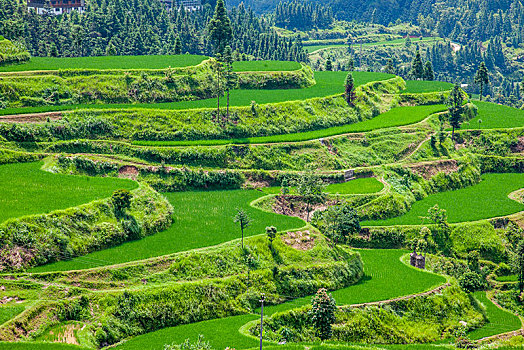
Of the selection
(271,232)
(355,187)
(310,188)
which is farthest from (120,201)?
(355,187)

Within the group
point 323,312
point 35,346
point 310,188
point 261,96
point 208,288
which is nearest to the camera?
point 35,346

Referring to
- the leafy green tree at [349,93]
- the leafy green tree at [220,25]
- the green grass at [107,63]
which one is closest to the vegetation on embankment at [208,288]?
the leafy green tree at [349,93]

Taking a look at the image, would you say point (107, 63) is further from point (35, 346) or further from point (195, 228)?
point (35, 346)

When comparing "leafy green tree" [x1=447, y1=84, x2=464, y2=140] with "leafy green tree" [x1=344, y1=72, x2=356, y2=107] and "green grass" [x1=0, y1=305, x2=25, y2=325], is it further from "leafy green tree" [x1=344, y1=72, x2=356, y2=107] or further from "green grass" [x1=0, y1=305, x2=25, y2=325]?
"green grass" [x1=0, y1=305, x2=25, y2=325]

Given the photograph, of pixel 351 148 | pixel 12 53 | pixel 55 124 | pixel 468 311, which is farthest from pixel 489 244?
pixel 12 53

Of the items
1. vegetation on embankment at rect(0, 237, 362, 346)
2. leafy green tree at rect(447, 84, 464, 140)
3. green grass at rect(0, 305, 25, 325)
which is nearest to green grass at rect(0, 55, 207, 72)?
leafy green tree at rect(447, 84, 464, 140)

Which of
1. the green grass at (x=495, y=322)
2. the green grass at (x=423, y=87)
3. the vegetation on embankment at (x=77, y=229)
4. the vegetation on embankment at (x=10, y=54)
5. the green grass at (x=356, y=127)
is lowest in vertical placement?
the green grass at (x=495, y=322)

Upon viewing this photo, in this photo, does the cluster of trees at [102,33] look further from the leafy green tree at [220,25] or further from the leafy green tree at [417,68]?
the leafy green tree at [417,68]
